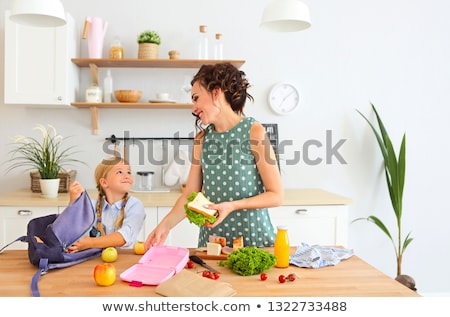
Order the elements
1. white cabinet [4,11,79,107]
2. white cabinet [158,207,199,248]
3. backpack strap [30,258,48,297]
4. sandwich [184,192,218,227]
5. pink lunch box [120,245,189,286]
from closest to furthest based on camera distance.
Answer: backpack strap [30,258,48,297] < pink lunch box [120,245,189,286] < sandwich [184,192,218,227] < white cabinet [158,207,199,248] < white cabinet [4,11,79,107]

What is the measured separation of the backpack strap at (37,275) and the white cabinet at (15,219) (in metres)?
1.66

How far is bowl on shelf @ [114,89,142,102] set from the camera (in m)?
3.63

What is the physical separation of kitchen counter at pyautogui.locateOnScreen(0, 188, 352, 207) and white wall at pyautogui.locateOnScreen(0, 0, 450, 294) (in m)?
0.42

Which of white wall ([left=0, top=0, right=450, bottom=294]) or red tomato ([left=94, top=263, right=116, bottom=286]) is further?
white wall ([left=0, top=0, right=450, bottom=294])

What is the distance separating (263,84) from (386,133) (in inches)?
40.5

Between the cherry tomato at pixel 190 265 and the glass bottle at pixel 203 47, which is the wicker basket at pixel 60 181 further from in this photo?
the cherry tomato at pixel 190 265

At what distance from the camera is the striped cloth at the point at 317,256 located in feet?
5.90

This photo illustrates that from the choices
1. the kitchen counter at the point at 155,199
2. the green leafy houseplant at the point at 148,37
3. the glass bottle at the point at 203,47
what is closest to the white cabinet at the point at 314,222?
the kitchen counter at the point at 155,199

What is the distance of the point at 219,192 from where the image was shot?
221 centimetres

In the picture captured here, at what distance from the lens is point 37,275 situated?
5.22ft

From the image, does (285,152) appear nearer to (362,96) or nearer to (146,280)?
(362,96)

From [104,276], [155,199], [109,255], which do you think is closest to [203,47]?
[155,199]

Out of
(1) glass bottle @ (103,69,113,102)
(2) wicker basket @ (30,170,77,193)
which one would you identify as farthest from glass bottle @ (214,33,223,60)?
(2) wicker basket @ (30,170,77,193)

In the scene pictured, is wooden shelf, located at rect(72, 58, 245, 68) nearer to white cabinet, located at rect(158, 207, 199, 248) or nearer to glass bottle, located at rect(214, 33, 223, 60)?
glass bottle, located at rect(214, 33, 223, 60)
